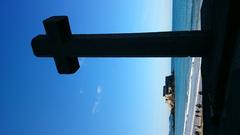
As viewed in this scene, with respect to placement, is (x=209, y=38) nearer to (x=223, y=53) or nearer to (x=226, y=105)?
(x=223, y=53)

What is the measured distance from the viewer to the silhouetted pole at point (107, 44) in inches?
149

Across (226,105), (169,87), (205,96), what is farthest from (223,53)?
(169,87)

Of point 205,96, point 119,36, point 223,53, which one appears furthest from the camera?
point 205,96

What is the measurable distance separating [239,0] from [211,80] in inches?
46.8

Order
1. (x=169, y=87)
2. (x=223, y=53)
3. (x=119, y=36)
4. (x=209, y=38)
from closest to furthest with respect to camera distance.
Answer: (x=223, y=53) → (x=209, y=38) → (x=119, y=36) → (x=169, y=87)

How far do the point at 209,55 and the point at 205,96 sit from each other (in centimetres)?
84

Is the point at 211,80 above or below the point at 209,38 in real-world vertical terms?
below

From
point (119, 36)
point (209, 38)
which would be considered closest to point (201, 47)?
point (209, 38)

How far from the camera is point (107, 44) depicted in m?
4.07

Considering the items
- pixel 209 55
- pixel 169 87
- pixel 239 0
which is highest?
pixel 239 0

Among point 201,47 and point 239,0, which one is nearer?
point 239,0

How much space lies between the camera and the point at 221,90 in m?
3.59

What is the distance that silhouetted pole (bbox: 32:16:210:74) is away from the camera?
3794 mm

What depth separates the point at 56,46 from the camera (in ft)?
14.1
